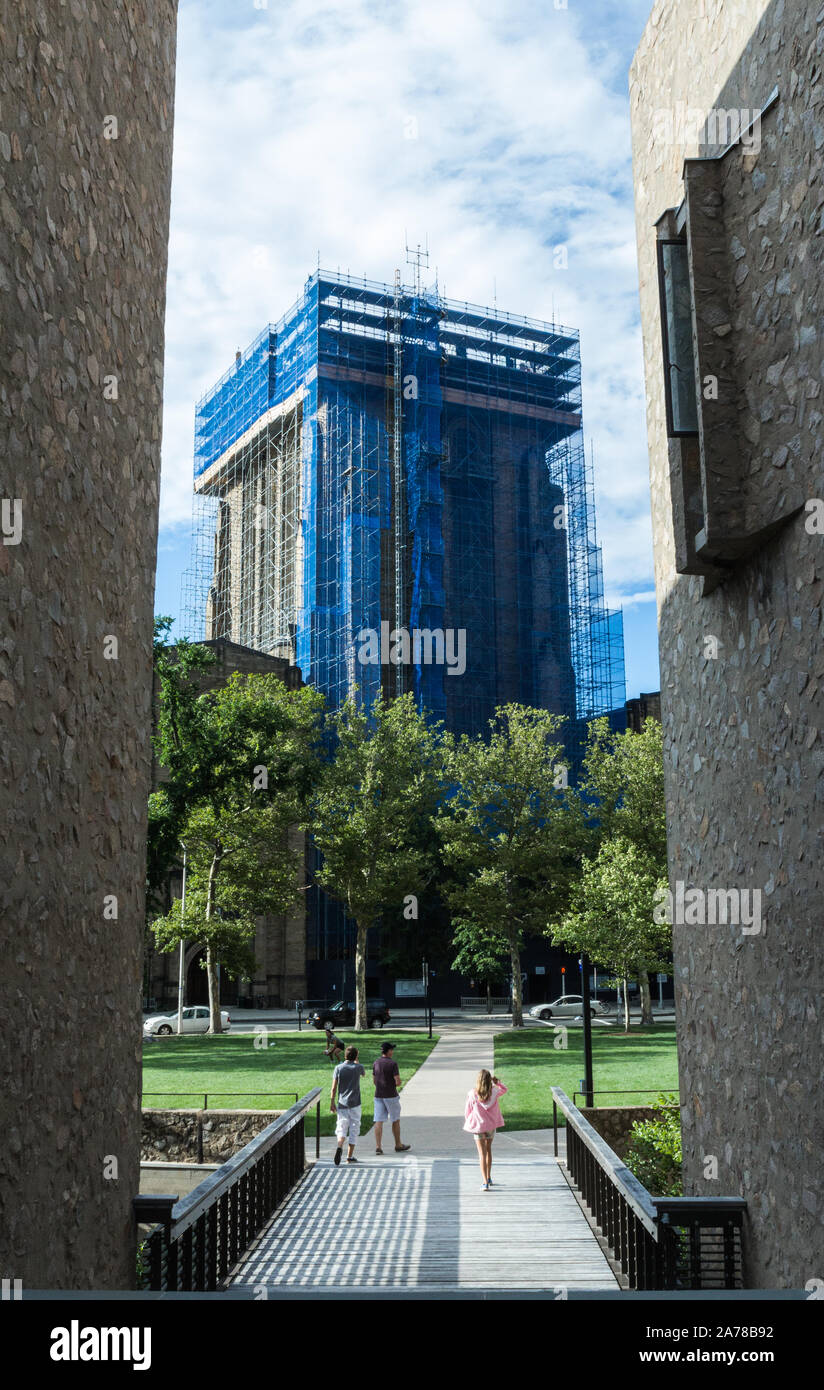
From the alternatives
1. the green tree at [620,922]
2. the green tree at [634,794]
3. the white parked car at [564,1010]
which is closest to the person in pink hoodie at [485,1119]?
the green tree at [620,922]

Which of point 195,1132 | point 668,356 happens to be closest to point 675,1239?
point 668,356

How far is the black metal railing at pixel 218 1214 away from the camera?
641cm

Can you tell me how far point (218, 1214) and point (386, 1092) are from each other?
6332 millimetres

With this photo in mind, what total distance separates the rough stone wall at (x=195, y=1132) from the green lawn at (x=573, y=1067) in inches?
158

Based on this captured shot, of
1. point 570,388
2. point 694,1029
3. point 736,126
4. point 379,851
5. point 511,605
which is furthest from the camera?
point 570,388

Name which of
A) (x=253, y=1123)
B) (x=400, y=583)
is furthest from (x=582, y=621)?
(x=253, y=1123)

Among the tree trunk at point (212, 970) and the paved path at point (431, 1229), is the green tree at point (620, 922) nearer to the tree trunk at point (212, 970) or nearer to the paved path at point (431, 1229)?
the tree trunk at point (212, 970)

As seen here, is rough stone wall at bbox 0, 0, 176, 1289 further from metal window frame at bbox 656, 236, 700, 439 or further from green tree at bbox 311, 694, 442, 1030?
green tree at bbox 311, 694, 442, 1030

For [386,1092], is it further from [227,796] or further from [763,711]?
[227,796]

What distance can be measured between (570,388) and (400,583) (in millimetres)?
15409

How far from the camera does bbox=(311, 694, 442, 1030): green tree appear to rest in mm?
35625

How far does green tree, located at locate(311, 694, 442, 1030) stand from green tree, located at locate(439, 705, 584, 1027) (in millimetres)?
1407

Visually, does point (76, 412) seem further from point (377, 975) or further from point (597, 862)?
point (377, 975)

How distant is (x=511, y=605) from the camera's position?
5541 centimetres
